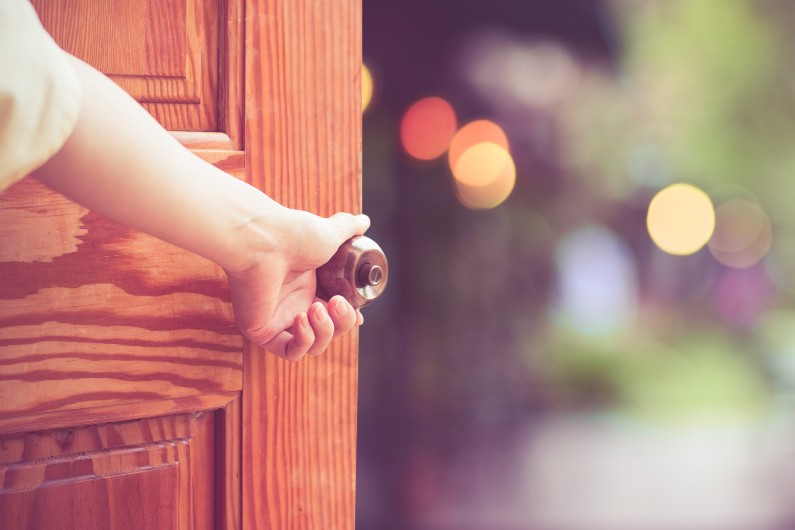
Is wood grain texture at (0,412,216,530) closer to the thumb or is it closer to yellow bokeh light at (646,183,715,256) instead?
the thumb

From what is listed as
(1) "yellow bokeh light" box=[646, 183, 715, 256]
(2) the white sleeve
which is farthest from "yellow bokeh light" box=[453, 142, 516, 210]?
(2) the white sleeve

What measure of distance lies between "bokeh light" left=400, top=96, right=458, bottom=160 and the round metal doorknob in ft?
20.2

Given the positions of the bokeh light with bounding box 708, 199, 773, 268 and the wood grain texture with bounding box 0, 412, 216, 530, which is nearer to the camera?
the wood grain texture with bounding box 0, 412, 216, 530

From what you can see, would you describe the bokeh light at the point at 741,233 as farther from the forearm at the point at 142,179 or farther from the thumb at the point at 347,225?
the forearm at the point at 142,179

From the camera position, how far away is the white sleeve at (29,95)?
18.0 inches

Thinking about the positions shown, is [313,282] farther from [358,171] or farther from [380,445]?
[380,445]

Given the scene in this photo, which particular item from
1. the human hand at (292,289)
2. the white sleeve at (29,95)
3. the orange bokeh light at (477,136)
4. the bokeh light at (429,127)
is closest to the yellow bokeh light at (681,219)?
the orange bokeh light at (477,136)

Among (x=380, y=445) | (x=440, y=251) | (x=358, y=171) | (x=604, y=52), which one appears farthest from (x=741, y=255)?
(x=358, y=171)

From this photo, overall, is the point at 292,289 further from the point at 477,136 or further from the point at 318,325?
the point at 477,136

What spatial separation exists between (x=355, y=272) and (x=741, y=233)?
12.5 m

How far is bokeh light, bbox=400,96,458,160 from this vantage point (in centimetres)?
731

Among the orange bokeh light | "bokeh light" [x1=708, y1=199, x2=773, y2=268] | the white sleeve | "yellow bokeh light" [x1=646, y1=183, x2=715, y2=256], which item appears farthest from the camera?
"bokeh light" [x1=708, y1=199, x2=773, y2=268]

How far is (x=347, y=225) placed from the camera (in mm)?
781

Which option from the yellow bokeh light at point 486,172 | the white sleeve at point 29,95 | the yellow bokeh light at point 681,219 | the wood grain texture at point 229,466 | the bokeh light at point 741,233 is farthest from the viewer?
the bokeh light at point 741,233
